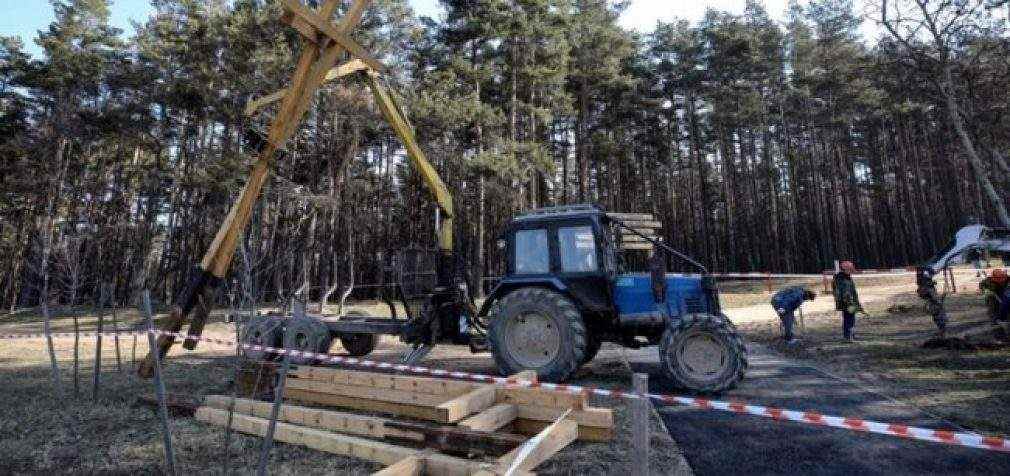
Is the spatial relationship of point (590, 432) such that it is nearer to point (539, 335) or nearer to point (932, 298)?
point (539, 335)

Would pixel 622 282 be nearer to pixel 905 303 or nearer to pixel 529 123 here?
pixel 905 303

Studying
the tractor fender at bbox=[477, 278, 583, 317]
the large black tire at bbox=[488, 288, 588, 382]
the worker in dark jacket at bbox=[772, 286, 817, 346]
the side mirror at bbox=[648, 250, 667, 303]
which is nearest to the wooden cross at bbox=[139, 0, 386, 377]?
the tractor fender at bbox=[477, 278, 583, 317]

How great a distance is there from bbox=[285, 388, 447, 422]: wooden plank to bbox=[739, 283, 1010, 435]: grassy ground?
203 inches

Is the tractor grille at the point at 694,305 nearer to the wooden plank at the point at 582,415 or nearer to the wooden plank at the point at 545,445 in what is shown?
the wooden plank at the point at 582,415

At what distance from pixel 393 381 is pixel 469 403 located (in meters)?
1.28

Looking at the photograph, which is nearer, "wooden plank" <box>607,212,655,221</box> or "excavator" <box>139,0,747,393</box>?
"excavator" <box>139,0,747,393</box>

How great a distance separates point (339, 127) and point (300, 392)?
56.2 feet

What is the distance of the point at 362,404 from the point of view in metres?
5.38

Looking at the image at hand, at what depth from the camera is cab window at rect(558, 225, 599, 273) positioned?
706 centimetres

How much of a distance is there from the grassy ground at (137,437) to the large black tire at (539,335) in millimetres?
734

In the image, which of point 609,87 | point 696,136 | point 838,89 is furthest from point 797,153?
point 609,87

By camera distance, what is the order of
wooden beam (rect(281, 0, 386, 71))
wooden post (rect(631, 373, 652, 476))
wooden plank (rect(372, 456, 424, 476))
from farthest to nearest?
wooden beam (rect(281, 0, 386, 71))
wooden plank (rect(372, 456, 424, 476))
wooden post (rect(631, 373, 652, 476))

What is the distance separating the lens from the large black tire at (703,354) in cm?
597

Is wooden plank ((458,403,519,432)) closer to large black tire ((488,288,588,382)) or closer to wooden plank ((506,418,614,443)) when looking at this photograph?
wooden plank ((506,418,614,443))
